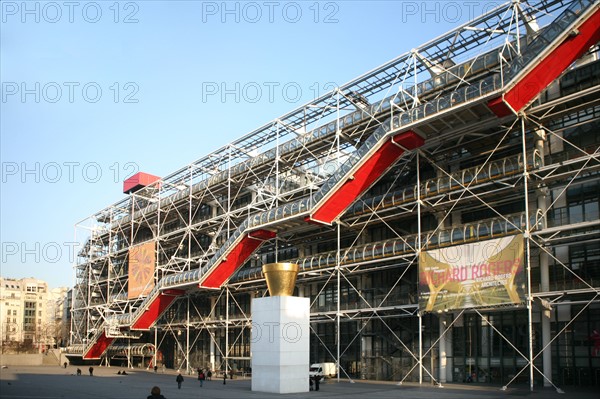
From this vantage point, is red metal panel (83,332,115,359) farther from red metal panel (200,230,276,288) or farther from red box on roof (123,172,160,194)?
red box on roof (123,172,160,194)

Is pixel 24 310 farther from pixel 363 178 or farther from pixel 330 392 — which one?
pixel 330 392

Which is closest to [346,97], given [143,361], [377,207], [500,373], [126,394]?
[377,207]

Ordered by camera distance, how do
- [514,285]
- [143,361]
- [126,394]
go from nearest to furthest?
[126,394] < [514,285] < [143,361]

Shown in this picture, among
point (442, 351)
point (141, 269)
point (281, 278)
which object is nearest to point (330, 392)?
point (281, 278)

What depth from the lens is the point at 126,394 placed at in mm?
24672

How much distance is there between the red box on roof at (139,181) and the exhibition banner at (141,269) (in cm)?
1722

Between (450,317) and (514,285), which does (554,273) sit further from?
(450,317)

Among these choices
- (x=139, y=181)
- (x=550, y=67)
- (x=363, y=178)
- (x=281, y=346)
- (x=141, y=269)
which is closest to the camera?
(x=281, y=346)

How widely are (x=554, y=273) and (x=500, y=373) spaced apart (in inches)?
212

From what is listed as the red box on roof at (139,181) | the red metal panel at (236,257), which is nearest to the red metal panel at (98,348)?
the red metal panel at (236,257)

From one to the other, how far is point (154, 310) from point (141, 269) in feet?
22.2

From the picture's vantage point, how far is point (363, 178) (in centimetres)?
3250

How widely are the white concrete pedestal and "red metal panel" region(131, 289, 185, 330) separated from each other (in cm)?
2118

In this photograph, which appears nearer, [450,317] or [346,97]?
[450,317]
